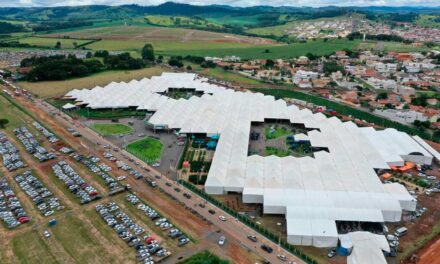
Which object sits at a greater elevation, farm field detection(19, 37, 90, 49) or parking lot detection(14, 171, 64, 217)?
farm field detection(19, 37, 90, 49)

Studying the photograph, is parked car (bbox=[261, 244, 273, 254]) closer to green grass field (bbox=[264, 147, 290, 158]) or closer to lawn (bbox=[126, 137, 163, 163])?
green grass field (bbox=[264, 147, 290, 158])

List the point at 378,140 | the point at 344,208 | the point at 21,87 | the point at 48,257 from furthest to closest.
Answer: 1. the point at 21,87
2. the point at 378,140
3. the point at 344,208
4. the point at 48,257

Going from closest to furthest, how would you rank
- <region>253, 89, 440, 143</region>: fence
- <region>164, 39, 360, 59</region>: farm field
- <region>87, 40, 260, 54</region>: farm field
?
<region>253, 89, 440, 143</region>: fence
<region>164, 39, 360, 59</region>: farm field
<region>87, 40, 260, 54</region>: farm field

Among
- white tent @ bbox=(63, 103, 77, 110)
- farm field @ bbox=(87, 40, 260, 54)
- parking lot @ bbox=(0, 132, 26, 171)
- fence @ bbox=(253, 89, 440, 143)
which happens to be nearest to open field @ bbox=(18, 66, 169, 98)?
white tent @ bbox=(63, 103, 77, 110)

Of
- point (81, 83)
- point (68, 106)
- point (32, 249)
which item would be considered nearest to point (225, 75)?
point (81, 83)

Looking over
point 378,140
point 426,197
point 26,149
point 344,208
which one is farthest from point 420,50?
point 26,149

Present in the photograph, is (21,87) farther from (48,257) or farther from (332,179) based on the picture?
(332,179)

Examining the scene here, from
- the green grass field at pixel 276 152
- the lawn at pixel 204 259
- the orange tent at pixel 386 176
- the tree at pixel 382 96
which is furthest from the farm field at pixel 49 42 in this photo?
the lawn at pixel 204 259
